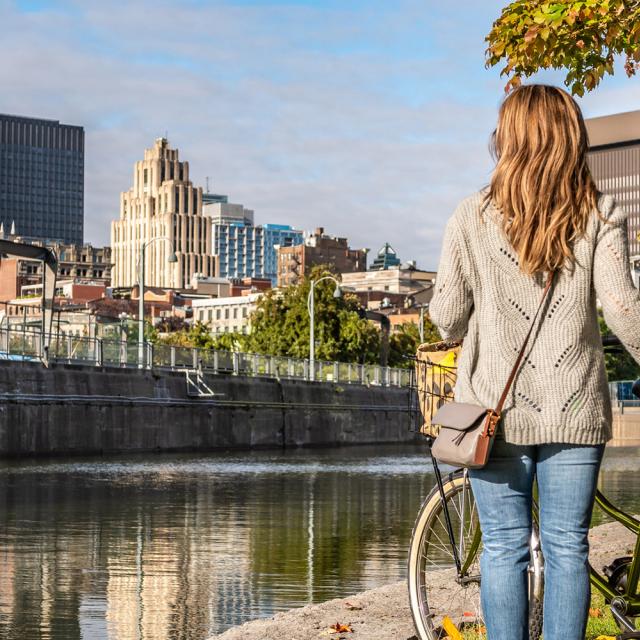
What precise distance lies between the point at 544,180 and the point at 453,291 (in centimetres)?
47

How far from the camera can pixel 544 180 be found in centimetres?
462

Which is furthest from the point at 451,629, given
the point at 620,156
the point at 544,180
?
the point at 620,156

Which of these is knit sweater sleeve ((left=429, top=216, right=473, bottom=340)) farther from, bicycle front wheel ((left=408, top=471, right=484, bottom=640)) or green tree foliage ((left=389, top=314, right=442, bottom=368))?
green tree foliage ((left=389, top=314, right=442, bottom=368))

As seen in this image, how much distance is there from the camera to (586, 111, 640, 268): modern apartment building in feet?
603

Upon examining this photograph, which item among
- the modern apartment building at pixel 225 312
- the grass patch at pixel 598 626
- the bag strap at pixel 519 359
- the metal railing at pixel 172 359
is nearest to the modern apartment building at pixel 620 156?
the modern apartment building at pixel 225 312

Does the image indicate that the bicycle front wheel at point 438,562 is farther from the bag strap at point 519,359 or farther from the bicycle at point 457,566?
the bag strap at point 519,359

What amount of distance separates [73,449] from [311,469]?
1140cm

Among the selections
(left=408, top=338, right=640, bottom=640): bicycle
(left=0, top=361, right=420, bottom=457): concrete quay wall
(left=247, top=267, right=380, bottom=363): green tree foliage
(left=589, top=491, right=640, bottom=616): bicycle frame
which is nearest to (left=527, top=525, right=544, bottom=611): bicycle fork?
(left=408, top=338, right=640, bottom=640): bicycle

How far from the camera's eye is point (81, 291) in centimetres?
19400

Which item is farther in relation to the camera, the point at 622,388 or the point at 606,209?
the point at 622,388

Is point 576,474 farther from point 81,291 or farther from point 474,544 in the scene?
point 81,291

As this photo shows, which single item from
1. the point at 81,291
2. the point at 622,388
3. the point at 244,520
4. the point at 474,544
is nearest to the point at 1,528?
the point at 244,520

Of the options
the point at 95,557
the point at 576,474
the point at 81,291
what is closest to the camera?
the point at 576,474

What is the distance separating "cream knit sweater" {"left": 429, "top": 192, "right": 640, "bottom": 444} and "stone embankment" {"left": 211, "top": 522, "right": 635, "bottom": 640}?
184 centimetres
